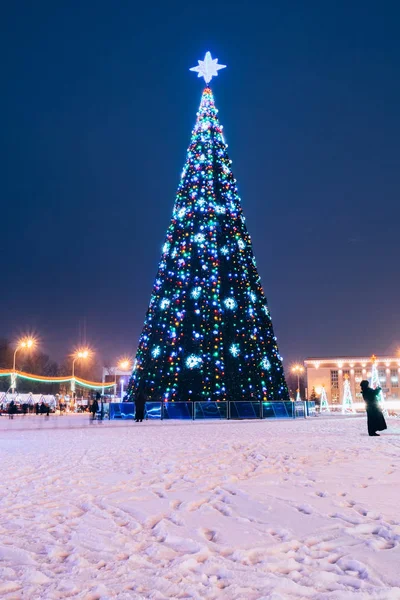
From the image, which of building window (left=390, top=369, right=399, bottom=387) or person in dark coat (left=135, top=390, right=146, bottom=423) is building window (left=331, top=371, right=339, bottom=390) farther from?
person in dark coat (left=135, top=390, right=146, bottom=423)

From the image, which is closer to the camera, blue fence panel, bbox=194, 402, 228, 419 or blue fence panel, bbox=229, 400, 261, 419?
blue fence panel, bbox=194, 402, 228, 419

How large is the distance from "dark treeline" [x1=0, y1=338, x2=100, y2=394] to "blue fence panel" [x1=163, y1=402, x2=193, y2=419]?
47507 mm

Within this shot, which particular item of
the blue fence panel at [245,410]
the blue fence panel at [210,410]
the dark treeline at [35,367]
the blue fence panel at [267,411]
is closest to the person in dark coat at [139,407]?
the blue fence panel at [210,410]

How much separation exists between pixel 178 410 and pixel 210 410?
1642 millimetres

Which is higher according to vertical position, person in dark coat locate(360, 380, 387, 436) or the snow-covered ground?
person in dark coat locate(360, 380, 387, 436)

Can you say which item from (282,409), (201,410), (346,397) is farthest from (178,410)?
(346,397)

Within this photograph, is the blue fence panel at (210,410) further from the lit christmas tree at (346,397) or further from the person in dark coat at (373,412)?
the lit christmas tree at (346,397)

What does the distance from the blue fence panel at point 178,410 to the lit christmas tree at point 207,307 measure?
683mm

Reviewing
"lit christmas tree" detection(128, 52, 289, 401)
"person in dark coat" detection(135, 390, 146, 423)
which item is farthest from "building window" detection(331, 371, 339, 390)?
"person in dark coat" detection(135, 390, 146, 423)

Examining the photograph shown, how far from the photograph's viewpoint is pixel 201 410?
25812mm

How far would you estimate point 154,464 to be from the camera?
29.2 ft

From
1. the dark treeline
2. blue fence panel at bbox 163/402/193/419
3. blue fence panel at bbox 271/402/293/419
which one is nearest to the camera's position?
blue fence panel at bbox 163/402/193/419

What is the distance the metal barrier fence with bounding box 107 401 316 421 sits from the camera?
25609 mm

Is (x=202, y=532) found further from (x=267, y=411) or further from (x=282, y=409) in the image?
(x=282, y=409)
